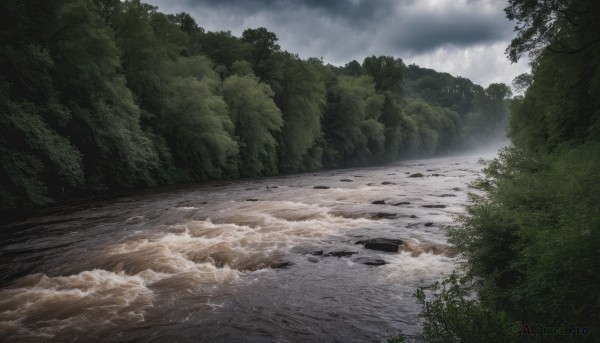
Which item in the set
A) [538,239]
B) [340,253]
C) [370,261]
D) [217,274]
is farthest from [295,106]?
[538,239]

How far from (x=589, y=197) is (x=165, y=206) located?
1730 centimetres

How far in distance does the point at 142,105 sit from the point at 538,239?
31.8 m

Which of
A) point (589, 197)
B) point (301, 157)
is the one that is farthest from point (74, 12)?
point (301, 157)

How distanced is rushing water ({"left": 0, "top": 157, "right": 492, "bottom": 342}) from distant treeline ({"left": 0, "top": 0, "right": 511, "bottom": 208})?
4.69 metres

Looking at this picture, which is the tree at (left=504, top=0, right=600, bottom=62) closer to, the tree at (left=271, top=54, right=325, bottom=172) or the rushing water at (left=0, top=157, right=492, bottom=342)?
the rushing water at (left=0, top=157, right=492, bottom=342)

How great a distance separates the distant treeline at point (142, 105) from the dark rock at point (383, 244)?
15583 mm

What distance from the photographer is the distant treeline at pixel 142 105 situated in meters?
17.6

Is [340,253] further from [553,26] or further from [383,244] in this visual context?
[553,26]

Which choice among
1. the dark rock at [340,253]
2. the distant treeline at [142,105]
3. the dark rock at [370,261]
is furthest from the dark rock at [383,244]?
the distant treeline at [142,105]

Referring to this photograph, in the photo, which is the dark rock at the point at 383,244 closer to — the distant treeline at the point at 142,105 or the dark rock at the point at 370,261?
the dark rock at the point at 370,261

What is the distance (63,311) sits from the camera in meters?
6.82

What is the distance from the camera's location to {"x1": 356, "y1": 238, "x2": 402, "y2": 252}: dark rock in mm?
10492

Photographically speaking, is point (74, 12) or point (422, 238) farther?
point (74, 12)

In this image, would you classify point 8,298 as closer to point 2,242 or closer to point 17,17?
point 2,242
